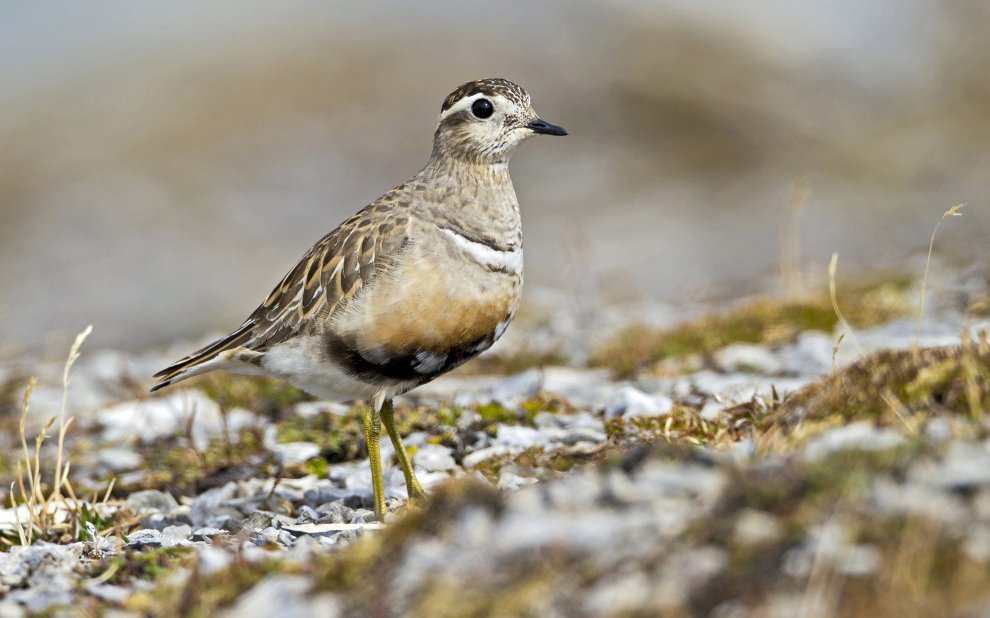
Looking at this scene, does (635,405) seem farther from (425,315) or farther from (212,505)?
(212,505)

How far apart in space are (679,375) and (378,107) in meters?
36.4

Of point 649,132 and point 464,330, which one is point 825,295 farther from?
point 649,132

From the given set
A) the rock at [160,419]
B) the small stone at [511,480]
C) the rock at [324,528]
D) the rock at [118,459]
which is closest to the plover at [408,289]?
the rock at [324,528]

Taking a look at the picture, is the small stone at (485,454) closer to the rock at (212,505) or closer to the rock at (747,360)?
the rock at (212,505)

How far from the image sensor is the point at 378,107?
45.1 metres

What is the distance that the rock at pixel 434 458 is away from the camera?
27.4ft

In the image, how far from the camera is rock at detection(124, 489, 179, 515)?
26.4 feet

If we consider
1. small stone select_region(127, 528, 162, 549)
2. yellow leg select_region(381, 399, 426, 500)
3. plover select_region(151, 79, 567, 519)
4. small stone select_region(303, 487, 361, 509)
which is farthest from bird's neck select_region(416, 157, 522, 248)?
small stone select_region(127, 528, 162, 549)

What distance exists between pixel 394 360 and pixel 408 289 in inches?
19.3

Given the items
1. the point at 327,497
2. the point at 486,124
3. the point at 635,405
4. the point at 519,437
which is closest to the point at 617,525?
the point at 327,497

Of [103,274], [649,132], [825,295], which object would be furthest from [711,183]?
[825,295]

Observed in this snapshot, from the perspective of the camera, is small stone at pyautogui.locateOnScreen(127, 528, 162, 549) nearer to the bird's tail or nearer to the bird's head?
the bird's tail

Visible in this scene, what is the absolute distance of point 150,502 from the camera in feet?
26.9

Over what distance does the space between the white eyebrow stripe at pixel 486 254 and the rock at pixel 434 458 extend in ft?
5.37
